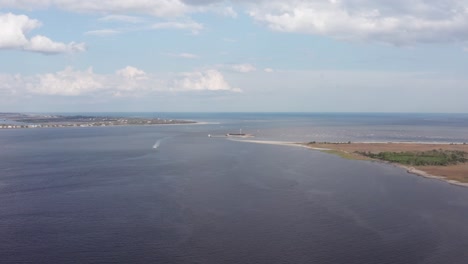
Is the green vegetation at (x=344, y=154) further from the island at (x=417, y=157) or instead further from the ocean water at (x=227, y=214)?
the ocean water at (x=227, y=214)

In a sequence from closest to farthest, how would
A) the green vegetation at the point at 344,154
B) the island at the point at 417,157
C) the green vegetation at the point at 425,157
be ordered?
the island at the point at 417,157
the green vegetation at the point at 425,157
the green vegetation at the point at 344,154

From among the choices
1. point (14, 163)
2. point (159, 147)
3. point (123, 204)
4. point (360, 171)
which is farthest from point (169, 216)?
point (159, 147)

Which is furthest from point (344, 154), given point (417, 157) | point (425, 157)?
point (425, 157)

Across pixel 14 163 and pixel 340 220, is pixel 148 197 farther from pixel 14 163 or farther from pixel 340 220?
pixel 14 163

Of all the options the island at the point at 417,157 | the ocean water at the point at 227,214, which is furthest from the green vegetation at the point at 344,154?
the ocean water at the point at 227,214

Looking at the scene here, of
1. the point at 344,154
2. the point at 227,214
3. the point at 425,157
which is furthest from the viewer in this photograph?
the point at 344,154

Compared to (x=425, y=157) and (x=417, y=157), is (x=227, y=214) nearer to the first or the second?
(x=417, y=157)

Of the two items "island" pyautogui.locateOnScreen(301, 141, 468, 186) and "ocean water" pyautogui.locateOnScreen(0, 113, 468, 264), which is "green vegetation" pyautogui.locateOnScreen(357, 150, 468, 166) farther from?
"ocean water" pyautogui.locateOnScreen(0, 113, 468, 264)

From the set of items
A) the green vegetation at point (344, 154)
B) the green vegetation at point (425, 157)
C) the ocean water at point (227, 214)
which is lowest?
the ocean water at point (227, 214)
